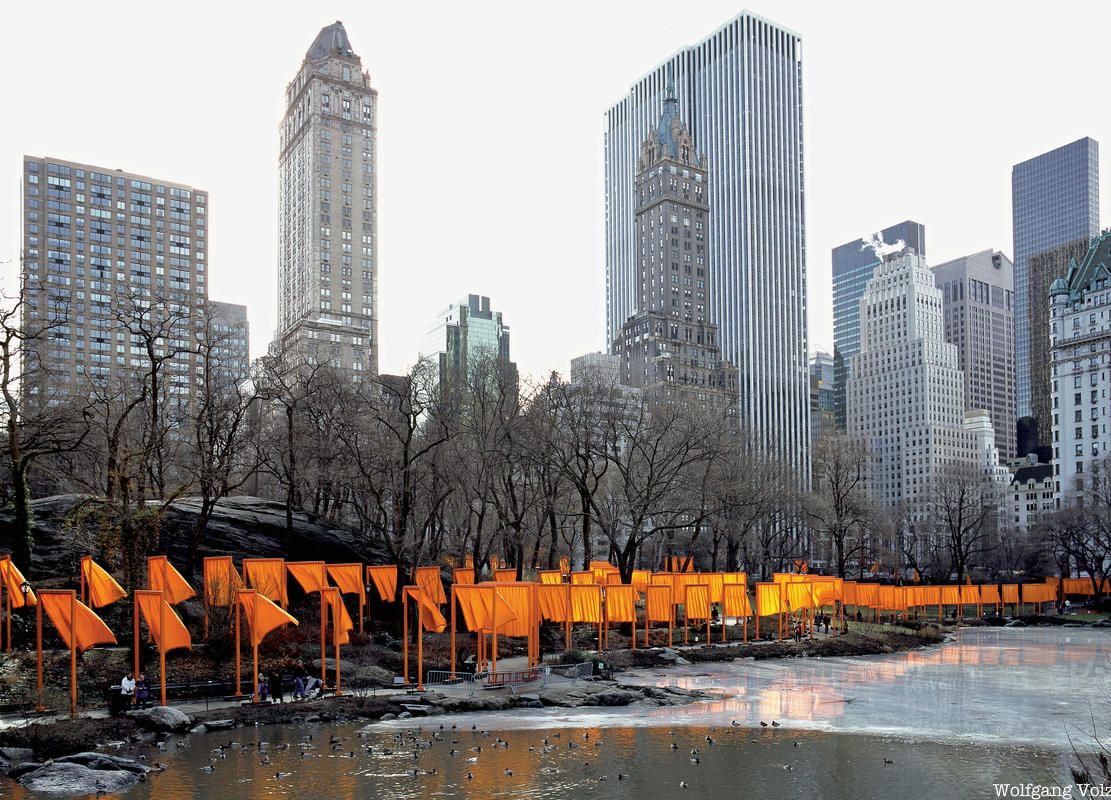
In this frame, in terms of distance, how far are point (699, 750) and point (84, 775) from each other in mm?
14966

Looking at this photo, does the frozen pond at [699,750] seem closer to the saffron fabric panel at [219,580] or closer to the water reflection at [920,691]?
the water reflection at [920,691]

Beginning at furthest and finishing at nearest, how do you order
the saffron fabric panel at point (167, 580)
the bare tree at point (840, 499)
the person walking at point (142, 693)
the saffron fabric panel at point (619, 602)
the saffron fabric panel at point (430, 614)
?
the bare tree at point (840, 499)
the saffron fabric panel at point (619, 602)
the saffron fabric panel at point (430, 614)
the saffron fabric panel at point (167, 580)
the person walking at point (142, 693)

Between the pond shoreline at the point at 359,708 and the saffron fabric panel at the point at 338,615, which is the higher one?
the saffron fabric panel at the point at 338,615

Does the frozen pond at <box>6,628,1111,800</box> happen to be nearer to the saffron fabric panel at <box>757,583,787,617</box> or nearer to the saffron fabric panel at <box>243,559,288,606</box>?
the saffron fabric panel at <box>757,583,787,617</box>

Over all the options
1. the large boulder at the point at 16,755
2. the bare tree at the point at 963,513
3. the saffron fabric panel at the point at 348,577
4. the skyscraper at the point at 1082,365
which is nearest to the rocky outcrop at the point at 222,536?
the saffron fabric panel at the point at 348,577

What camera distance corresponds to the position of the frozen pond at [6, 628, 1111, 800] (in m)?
22.6

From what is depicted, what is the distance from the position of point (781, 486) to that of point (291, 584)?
50.0 meters

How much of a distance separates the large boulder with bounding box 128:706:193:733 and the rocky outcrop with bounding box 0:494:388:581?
13.0 meters

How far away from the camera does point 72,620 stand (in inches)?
1112

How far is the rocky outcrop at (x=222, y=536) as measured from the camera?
4291 cm

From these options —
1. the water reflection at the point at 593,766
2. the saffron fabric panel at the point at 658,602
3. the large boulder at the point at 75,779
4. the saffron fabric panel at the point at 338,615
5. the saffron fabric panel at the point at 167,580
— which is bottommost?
the water reflection at the point at 593,766

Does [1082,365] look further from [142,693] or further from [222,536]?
[142,693]

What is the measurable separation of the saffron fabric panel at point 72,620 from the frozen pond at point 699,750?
Answer: 4.62 meters

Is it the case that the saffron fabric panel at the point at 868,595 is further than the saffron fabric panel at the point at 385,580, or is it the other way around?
the saffron fabric panel at the point at 868,595
